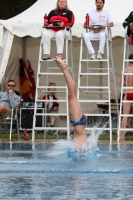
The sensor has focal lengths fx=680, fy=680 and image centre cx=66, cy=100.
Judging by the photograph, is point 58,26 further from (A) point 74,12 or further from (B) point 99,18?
(A) point 74,12

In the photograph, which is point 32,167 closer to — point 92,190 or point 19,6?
point 92,190

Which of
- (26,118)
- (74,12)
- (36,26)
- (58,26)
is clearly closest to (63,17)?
(58,26)

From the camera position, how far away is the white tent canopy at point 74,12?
16.2 m

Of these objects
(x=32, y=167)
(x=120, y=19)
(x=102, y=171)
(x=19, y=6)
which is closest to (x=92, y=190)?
(x=102, y=171)

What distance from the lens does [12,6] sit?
24.1 meters

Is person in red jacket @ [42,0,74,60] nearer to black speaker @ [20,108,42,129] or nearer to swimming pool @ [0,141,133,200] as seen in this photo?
black speaker @ [20,108,42,129]

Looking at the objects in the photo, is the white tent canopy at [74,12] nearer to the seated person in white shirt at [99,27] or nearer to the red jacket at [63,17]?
the seated person in white shirt at [99,27]

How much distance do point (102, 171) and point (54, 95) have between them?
37.4 ft

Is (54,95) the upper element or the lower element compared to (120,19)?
lower

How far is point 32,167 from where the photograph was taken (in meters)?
8.05

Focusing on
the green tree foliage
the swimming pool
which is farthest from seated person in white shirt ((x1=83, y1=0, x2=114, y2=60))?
the green tree foliage

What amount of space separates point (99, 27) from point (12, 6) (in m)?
9.64

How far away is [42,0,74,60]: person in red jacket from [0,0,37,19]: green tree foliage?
8.71m

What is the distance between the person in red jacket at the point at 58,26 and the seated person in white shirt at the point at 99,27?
0.49 m
